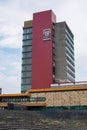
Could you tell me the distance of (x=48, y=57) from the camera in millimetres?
138750

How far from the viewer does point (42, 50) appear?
140125 mm

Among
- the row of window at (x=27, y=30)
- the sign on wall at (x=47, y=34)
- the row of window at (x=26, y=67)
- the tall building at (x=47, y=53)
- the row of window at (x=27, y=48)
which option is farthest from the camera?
the row of window at (x=27, y=30)

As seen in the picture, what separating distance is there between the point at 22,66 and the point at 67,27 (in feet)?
99.1

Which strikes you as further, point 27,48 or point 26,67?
point 27,48

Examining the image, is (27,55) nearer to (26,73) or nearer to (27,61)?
(27,61)

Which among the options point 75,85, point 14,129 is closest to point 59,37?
point 75,85

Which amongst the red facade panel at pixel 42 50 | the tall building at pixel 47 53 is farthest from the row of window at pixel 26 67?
the red facade panel at pixel 42 50

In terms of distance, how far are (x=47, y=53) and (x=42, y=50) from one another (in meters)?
2.89

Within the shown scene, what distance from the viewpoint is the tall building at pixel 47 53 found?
450ft

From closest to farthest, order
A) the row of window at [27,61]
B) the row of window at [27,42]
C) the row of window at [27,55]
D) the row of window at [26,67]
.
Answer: the row of window at [26,67]
the row of window at [27,61]
the row of window at [27,55]
the row of window at [27,42]

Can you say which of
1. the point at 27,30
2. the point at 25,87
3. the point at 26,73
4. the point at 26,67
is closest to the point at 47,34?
the point at 27,30

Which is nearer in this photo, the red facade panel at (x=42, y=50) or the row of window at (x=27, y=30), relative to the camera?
the red facade panel at (x=42, y=50)

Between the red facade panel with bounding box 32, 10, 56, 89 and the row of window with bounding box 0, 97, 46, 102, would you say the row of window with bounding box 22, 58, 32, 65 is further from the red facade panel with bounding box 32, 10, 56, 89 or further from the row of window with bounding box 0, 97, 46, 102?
the row of window with bounding box 0, 97, 46, 102

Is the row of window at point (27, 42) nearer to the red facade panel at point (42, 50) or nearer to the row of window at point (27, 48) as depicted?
the row of window at point (27, 48)
